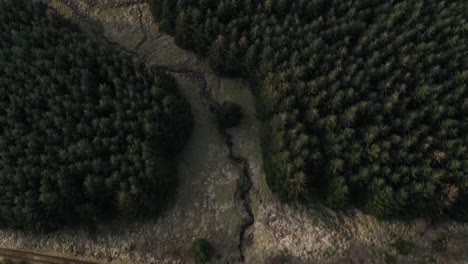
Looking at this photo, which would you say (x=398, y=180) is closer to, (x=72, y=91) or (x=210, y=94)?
(x=210, y=94)

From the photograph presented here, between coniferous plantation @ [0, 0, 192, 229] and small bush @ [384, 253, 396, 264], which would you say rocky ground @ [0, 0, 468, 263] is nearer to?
small bush @ [384, 253, 396, 264]

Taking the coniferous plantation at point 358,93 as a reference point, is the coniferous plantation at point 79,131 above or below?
below

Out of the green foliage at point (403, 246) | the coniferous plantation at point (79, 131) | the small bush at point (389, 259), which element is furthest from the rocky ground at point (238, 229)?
the coniferous plantation at point (79, 131)

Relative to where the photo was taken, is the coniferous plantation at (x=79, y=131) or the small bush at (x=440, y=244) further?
the coniferous plantation at (x=79, y=131)

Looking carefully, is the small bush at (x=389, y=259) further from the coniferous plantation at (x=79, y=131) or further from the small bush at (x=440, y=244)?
the coniferous plantation at (x=79, y=131)

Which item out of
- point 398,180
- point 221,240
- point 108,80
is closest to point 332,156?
point 398,180

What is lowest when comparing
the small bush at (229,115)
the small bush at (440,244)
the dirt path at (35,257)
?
the dirt path at (35,257)
